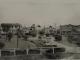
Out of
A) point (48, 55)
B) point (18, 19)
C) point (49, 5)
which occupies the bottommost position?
point (48, 55)

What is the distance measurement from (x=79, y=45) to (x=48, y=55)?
0.31 meters

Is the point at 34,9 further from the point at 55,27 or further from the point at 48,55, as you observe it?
the point at 48,55

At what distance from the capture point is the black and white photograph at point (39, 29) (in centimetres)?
125

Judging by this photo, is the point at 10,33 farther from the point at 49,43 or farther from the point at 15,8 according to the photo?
the point at 49,43

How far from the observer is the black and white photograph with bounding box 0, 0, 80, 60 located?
4.10ft

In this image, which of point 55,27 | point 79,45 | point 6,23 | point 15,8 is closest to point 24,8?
point 15,8

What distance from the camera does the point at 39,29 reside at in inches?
50.3

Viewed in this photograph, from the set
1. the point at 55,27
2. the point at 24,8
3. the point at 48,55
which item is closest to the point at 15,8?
the point at 24,8

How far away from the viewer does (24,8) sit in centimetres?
128

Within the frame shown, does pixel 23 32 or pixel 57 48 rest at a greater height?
pixel 23 32

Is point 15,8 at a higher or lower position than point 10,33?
higher

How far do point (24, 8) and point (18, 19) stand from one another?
114 mm

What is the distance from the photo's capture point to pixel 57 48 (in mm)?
1296

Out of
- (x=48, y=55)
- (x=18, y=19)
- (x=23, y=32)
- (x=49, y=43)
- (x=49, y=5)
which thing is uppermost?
(x=49, y=5)
